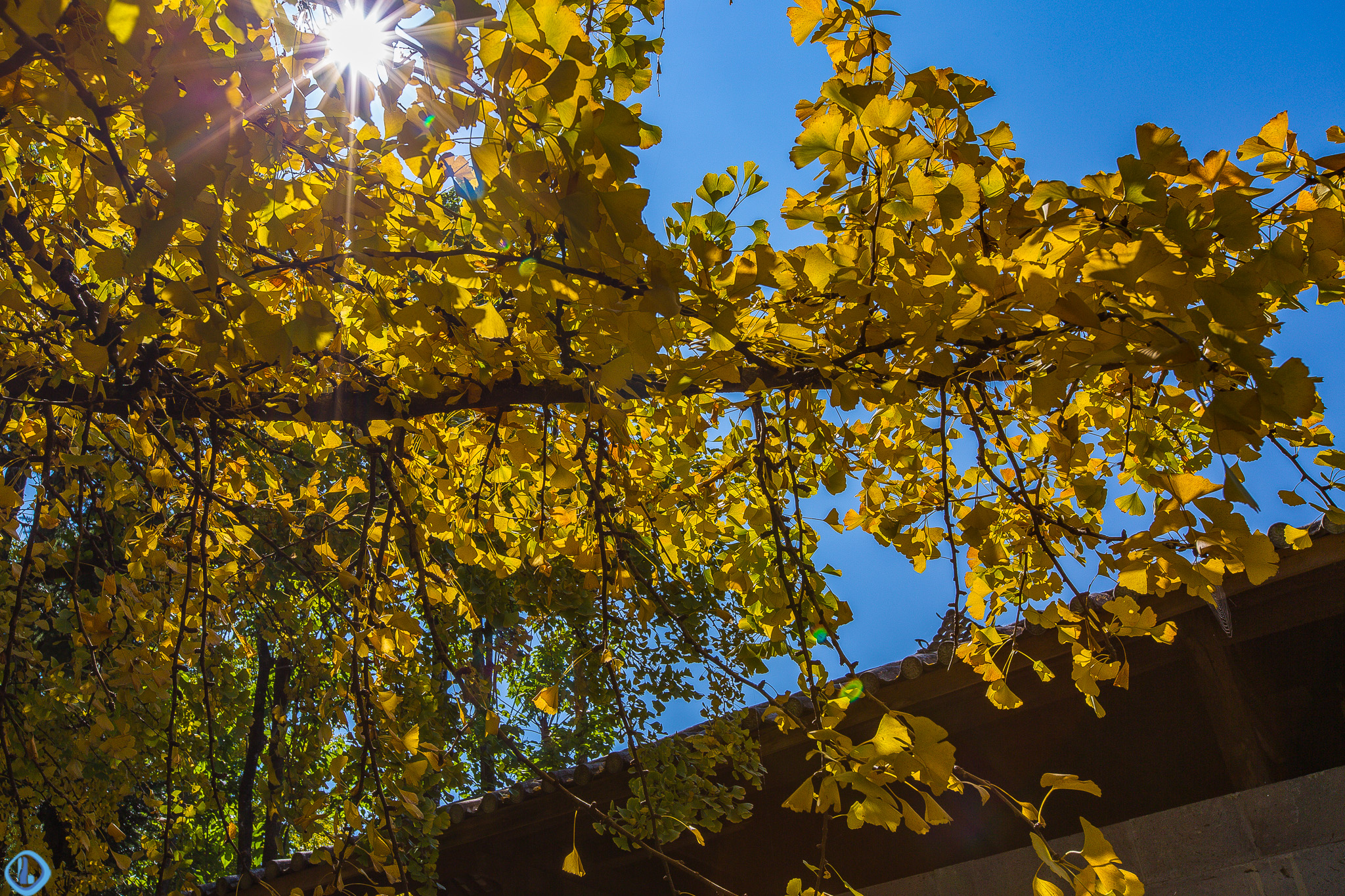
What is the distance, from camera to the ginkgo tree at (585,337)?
68 centimetres

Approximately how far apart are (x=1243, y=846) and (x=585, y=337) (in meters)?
2.59

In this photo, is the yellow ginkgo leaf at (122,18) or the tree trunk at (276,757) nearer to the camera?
the yellow ginkgo leaf at (122,18)

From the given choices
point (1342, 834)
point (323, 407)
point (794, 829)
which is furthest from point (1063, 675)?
point (323, 407)

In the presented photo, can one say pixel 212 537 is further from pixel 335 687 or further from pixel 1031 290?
pixel 1031 290

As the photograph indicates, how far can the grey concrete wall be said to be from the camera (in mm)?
2178

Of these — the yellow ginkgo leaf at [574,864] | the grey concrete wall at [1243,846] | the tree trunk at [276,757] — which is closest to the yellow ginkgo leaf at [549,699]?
the yellow ginkgo leaf at [574,864]

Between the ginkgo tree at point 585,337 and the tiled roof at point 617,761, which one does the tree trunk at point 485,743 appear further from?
the ginkgo tree at point 585,337

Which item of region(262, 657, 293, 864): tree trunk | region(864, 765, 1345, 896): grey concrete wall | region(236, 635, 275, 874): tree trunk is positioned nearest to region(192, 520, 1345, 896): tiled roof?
region(262, 657, 293, 864): tree trunk

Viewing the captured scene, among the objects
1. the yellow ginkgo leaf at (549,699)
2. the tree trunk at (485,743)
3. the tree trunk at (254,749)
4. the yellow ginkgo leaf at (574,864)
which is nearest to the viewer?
the yellow ginkgo leaf at (574,864)

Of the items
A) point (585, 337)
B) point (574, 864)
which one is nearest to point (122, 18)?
point (585, 337)

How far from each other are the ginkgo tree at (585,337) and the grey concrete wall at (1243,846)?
1297 mm

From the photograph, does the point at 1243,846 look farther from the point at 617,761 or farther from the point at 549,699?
the point at 549,699

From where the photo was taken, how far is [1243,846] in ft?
7.57

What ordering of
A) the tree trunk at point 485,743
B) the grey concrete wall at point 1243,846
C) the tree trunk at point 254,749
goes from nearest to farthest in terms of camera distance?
the grey concrete wall at point 1243,846, the tree trunk at point 485,743, the tree trunk at point 254,749
